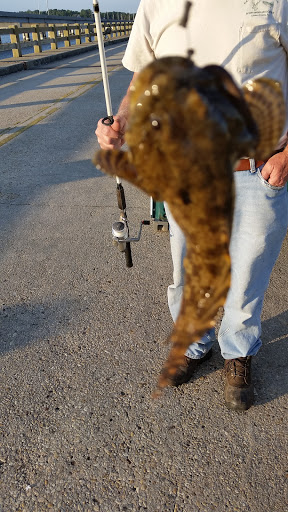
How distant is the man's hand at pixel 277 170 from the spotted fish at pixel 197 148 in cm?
114

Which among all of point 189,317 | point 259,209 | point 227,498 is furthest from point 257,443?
point 189,317

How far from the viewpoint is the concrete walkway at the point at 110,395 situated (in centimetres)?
238

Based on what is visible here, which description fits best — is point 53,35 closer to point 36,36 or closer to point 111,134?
point 36,36

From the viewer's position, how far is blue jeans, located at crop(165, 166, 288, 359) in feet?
7.34

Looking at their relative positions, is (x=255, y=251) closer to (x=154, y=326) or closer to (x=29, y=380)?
(x=154, y=326)

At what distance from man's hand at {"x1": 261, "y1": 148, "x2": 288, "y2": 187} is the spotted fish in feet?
3.73

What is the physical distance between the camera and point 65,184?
6.36 m

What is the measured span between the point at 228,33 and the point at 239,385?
7.04ft

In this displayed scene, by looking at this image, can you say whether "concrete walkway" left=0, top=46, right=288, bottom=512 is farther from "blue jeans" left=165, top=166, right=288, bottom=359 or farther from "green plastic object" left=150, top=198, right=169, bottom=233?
"blue jeans" left=165, top=166, right=288, bottom=359

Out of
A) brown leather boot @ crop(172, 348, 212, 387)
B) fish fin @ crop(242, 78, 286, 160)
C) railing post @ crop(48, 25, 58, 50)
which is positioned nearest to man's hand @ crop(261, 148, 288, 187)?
fish fin @ crop(242, 78, 286, 160)

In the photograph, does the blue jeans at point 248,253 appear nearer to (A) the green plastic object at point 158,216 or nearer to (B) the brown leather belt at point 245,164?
(B) the brown leather belt at point 245,164

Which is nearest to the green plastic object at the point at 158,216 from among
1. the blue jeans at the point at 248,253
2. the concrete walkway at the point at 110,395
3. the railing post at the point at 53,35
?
the concrete walkway at the point at 110,395

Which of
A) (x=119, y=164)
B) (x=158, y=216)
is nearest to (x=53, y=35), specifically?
(x=158, y=216)

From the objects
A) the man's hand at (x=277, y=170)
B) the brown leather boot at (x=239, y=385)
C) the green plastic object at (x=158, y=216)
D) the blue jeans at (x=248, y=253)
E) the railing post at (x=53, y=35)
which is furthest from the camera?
the railing post at (x=53, y=35)
